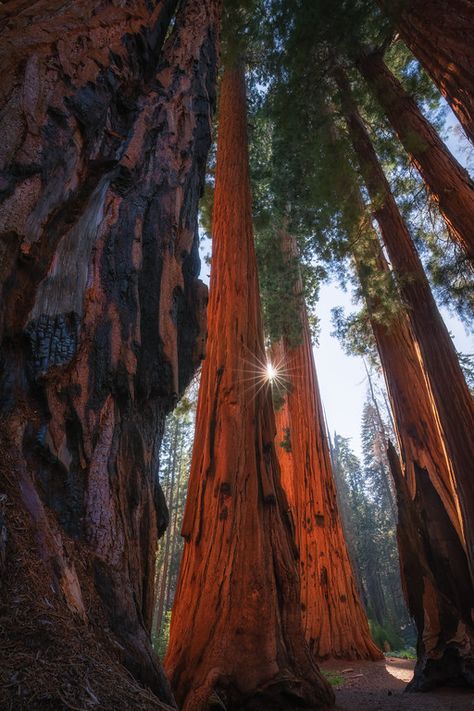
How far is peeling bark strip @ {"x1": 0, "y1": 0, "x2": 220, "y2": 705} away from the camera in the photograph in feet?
4.44

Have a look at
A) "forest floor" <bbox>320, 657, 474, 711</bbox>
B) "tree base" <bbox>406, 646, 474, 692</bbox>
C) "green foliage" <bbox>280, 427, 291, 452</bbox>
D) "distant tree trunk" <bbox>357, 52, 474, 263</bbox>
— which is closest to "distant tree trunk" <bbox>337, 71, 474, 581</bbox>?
"distant tree trunk" <bbox>357, 52, 474, 263</bbox>

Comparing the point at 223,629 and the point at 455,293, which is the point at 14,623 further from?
the point at 455,293

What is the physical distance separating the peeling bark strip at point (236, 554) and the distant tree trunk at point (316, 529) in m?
3.61

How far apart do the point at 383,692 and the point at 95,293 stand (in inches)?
171

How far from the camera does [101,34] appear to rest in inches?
87.0

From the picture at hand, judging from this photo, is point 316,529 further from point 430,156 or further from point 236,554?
point 430,156

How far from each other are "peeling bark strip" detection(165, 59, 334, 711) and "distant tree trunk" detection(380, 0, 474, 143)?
2.87 meters

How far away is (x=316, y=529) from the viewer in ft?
21.3

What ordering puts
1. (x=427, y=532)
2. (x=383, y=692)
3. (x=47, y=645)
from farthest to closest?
1. (x=427, y=532)
2. (x=383, y=692)
3. (x=47, y=645)

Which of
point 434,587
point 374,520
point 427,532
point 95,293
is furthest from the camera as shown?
point 374,520

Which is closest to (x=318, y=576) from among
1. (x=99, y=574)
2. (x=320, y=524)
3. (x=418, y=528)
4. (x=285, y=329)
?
(x=320, y=524)

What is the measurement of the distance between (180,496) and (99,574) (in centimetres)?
2994

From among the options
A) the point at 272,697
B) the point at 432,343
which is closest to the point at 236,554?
the point at 272,697

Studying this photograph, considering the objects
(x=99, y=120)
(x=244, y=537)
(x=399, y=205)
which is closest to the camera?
(x=99, y=120)
